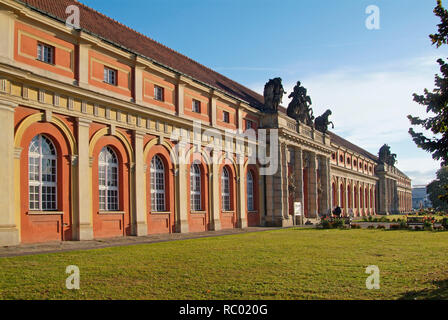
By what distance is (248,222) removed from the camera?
34406 mm

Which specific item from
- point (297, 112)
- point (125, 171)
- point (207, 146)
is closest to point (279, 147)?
point (297, 112)

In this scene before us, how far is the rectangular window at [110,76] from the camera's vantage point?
22.2 metres

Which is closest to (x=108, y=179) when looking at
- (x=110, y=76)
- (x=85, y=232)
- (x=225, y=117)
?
(x=85, y=232)

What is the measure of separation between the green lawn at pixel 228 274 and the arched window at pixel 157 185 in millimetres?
9976

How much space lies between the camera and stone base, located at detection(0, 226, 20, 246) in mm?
15969

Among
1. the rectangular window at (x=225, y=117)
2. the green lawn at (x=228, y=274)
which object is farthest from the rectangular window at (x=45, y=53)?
the rectangular window at (x=225, y=117)

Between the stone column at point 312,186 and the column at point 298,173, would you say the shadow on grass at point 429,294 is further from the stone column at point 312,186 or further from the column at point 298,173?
the stone column at point 312,186

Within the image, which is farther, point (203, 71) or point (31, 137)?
point (203, 71)

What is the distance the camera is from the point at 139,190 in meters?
23.3

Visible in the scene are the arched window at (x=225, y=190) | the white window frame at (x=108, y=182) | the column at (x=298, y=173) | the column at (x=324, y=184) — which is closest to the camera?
the white window frame at (x=108, y=182)

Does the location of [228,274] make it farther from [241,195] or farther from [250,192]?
[250,192]

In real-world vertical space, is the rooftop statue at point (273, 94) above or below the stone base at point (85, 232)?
above
